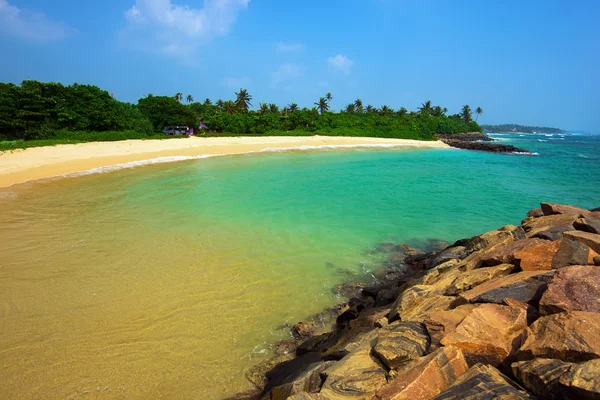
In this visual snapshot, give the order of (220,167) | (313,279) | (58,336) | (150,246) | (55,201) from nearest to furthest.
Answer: (58,336) → (313,279) → (150,246) → (55,201) → (220,167)

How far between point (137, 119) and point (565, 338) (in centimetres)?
5116

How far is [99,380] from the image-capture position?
501 centimetres

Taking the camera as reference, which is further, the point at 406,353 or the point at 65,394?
the point at 65,394

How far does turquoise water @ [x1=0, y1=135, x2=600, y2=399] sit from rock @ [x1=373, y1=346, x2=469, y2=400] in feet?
8.92

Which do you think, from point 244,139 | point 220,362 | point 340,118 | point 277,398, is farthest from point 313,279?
→ point 340,118

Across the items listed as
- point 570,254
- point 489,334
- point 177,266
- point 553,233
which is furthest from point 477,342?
point 177,266

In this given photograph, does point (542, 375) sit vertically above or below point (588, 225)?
below

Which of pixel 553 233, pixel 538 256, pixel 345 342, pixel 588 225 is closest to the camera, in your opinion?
pixel 345 342

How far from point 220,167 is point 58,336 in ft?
79.0

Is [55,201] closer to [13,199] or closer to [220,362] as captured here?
[13,199]

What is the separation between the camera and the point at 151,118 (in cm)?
5197

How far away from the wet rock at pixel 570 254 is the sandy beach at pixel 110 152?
2562cm

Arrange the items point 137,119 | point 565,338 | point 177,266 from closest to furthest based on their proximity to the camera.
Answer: point 565,338
point 177,266
point 137,119

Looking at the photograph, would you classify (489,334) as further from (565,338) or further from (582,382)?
(582,382)
